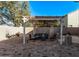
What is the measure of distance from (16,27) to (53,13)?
319 cm

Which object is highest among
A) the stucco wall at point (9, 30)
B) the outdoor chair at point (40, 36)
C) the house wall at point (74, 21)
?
the house wall at point (74, 21)

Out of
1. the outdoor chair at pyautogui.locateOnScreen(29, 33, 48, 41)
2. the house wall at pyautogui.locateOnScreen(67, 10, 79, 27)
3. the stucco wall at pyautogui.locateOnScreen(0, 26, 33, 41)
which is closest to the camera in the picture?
the stucco wall at pyautogui.locateOnScreen(0, 26, 33, 41)

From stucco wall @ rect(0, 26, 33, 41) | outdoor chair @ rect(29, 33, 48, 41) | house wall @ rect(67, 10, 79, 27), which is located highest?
house wall @ rect(67, 10, 79, 27)

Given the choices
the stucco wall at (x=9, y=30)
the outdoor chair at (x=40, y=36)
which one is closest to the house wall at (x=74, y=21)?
the outdoor chair at (x=40, y=36)

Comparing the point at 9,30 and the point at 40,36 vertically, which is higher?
the point at 9,30

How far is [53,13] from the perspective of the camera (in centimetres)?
1450

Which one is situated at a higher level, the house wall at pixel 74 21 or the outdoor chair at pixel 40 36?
the house wall at pixel 74 21

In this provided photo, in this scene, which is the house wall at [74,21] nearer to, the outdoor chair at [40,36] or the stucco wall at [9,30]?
the outdoor chair at [40,36]

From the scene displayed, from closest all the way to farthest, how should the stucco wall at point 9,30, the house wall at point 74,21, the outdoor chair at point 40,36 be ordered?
the stucco wall at point 9,30, the outdoor chair at point 40,36, the house wall at point 74,21

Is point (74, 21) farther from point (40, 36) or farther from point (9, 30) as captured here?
point (9, 30)

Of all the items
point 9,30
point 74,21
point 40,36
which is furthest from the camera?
point 74,21

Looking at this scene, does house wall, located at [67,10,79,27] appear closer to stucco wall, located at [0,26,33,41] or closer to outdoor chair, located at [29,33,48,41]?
outdoor chair, located at [29,33,48,41]

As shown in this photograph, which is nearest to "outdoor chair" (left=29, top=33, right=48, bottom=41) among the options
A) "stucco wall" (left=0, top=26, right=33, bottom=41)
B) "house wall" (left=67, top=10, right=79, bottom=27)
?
"stucco wall" (left=0, top=26, right=33, bottom=41)

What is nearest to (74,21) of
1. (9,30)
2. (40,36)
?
(40,36)
